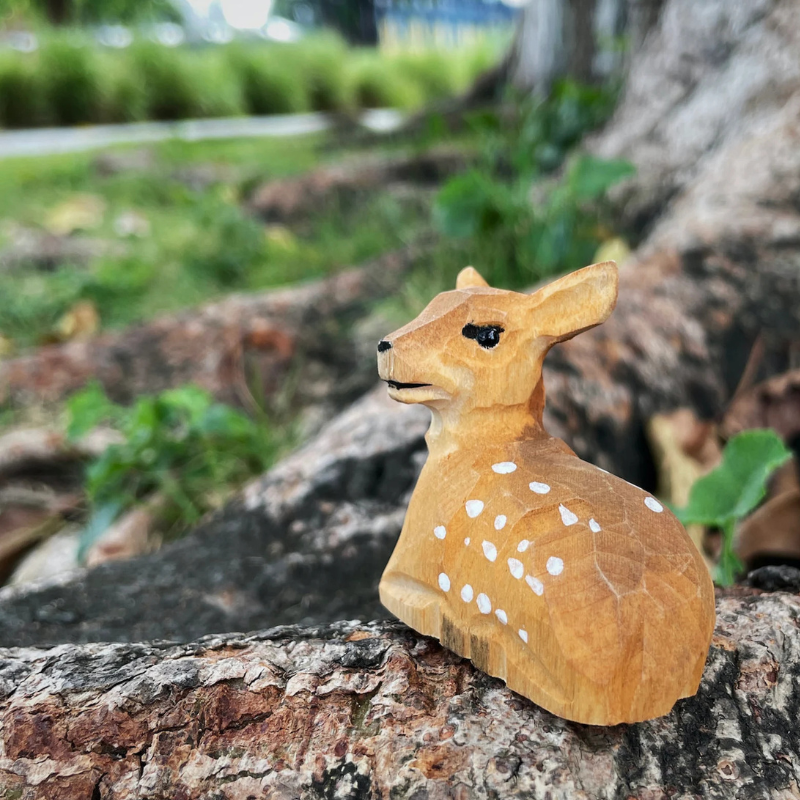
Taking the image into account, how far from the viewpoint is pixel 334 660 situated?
1.13 meters

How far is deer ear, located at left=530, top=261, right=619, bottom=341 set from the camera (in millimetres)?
1087

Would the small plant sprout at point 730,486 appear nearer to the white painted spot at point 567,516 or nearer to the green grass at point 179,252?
the white painted spot at point 567,516

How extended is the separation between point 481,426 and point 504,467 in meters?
0.09

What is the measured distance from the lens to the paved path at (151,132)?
899 cm

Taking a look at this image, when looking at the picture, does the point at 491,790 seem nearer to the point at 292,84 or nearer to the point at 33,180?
the point at 33,180

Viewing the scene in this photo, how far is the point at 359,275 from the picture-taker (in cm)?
369

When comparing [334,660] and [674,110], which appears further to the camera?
[674,110]

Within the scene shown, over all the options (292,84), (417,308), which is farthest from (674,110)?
(292,84)

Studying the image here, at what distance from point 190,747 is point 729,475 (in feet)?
3.85

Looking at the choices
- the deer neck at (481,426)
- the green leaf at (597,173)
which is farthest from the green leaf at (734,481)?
the green leaf at (597,173)

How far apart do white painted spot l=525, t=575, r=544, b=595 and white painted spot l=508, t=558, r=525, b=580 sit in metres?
0.01

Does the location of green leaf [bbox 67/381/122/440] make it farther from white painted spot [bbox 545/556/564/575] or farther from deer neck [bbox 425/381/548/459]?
white painted spot [bbox 545/556/564/575]

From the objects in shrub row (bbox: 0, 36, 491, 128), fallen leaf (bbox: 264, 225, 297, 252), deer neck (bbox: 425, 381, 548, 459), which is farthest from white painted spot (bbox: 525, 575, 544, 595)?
shrub row (bbox: 0, 36, 491, 128)

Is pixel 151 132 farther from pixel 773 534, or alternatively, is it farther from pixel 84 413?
pixel 773 534
